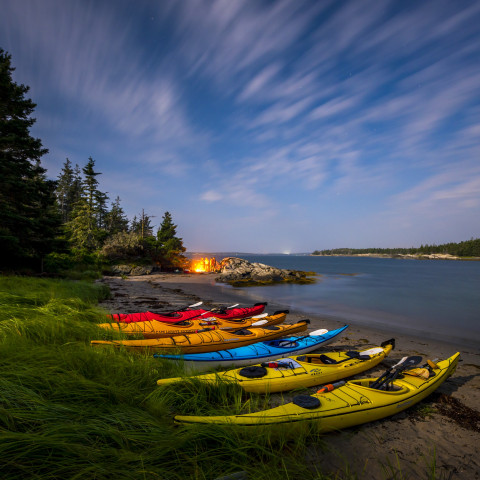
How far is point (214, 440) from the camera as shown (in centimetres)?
245

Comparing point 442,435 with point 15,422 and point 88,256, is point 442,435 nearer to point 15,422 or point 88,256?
point 15,422

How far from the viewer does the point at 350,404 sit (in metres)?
3.22

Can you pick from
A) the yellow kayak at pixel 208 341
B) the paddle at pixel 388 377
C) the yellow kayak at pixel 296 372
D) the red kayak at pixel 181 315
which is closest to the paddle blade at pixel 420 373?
the paddle at pixel 388 377

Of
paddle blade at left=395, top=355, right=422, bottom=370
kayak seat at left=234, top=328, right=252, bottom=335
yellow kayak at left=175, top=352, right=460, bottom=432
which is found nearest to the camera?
yellow kayak at left=175, top=352, right=460, bottom=432

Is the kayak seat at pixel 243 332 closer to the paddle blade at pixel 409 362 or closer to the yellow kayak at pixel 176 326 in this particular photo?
the yellow kayak at pixel 176 326

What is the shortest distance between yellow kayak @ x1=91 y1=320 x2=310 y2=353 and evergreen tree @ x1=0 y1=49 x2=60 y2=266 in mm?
10800

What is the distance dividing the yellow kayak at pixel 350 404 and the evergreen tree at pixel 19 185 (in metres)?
13.9

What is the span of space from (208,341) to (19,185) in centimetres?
1307

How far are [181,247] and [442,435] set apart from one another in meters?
33.9

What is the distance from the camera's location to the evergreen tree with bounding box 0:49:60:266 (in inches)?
461

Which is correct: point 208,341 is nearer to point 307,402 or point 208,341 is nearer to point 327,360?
point 327,360

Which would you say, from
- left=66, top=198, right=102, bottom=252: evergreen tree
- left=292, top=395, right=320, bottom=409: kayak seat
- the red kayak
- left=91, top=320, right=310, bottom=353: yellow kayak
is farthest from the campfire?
left=292, top=395, right=320, bottom=409: kayak seat

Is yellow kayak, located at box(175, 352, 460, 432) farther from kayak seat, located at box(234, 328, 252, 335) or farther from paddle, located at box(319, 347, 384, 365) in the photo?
kayak seat, located at box(234, 328, 252, 335)

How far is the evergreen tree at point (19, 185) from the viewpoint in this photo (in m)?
11.7
